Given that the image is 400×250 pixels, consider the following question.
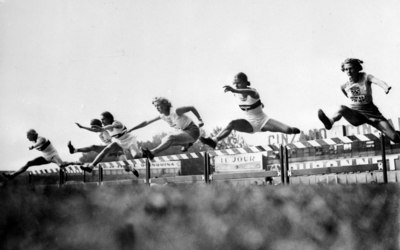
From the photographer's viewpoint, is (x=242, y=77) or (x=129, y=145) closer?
(x=242, y=77)

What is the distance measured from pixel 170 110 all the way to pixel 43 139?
3859 millimetres

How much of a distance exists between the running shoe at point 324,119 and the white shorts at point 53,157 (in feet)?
21.3

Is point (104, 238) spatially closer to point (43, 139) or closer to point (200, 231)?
point (200, 231)

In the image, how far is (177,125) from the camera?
8.82m

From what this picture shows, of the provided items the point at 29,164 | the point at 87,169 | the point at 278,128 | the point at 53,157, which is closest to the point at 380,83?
the point at 278,128

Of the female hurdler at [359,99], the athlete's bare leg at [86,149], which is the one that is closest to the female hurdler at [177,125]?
the athlete's bare leg at [86,149]

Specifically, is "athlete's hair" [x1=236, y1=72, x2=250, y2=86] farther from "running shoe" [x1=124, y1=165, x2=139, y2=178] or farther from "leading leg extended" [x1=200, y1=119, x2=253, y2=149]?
"running shoe" [x1=124, y1=165, x2=139, y2=178]

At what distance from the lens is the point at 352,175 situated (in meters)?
7.29

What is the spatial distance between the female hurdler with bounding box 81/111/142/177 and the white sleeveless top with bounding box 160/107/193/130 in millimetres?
1077

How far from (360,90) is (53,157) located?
7.36 m

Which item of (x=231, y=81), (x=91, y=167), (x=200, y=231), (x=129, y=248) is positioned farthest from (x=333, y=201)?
(x=91, y=167)

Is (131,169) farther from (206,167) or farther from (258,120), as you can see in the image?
(258,120)

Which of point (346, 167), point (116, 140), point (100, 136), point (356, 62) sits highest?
point (356, 62)

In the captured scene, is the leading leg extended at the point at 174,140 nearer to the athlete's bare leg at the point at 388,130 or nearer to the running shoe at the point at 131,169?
the running shoe at the point at 131,169
